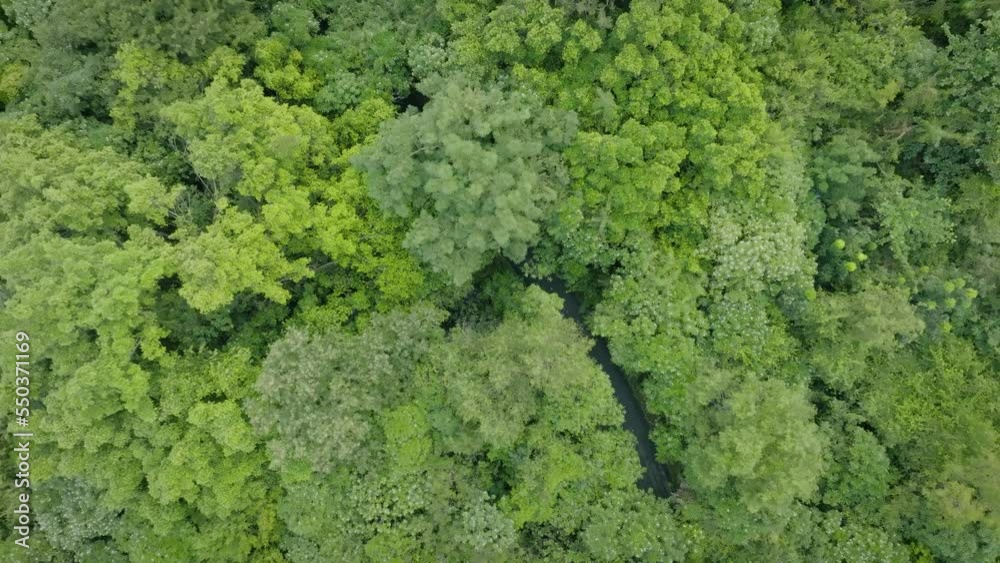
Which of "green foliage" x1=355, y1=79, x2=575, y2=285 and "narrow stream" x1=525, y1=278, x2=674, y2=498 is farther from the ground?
"green foliage" x1=355, y1=79, x2=575, y2=285

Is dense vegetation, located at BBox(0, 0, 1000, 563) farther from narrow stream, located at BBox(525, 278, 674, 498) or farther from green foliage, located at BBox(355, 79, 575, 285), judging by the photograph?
narrow stream, located at BBox(525, 278, 674, 498)

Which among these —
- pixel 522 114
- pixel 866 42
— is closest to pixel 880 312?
pixel 866 42

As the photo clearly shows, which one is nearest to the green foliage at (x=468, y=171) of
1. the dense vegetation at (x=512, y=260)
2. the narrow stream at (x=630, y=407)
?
the dense vegetation at (x=512, y=260)

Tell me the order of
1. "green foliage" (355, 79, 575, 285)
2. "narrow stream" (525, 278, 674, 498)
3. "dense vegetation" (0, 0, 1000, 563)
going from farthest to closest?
"narrow stream" (525, 278, 674, 498) → "dense vegetation" (0, 0, 1000, 563) → "green foliage" (355, 79, 575, 285)

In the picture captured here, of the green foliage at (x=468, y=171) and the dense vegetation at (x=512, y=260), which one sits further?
the dense vegetation at (x=512, y=260)

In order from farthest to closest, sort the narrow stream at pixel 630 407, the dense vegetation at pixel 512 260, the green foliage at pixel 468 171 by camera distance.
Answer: the narrow stream at pixel 630 407, the dense vegetation at pixel 512 260, the green foliage at pixel 468 171

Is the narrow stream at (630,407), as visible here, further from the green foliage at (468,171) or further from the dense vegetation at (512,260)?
the green foliage at (468,171)

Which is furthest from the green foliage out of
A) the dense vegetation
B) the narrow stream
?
the narrow stream
